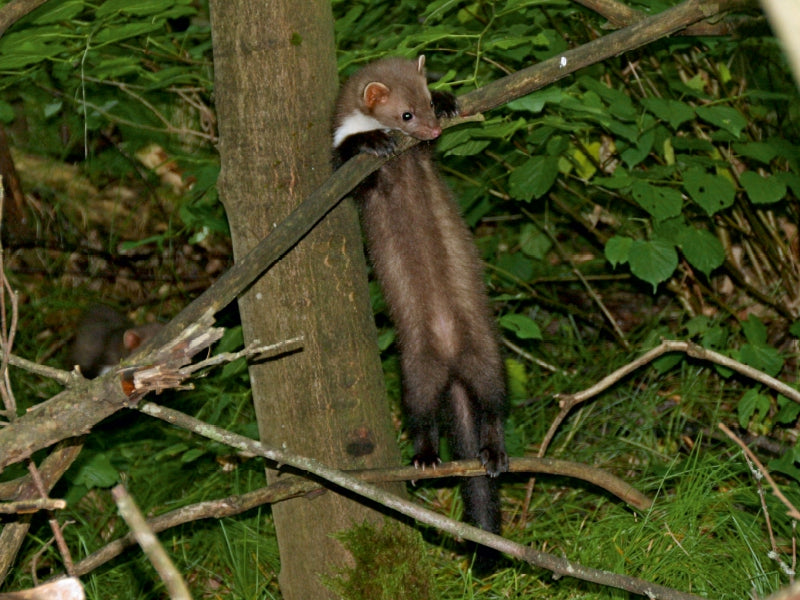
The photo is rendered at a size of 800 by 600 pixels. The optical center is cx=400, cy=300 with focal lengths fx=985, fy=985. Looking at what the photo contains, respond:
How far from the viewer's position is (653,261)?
14.6 ft

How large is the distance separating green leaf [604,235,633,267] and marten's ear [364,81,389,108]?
1.21 metres

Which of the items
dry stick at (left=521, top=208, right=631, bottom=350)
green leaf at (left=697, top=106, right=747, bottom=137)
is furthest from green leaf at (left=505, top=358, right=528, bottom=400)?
green leaf at (left=697, top=106, right=747, bottom=137)

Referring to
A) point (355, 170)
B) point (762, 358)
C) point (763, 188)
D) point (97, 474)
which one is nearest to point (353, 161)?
point (355, 170)

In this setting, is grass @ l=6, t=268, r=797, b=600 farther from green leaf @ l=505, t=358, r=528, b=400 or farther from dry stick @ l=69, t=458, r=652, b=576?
dry stick @ l=69, t=458, r=652, b=576

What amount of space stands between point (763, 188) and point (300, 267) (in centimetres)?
225

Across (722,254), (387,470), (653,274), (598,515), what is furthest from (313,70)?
(598,515)

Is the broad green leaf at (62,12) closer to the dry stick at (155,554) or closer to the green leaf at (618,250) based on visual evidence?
the green leaf at (618,250)

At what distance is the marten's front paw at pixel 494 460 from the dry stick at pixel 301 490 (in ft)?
0.32

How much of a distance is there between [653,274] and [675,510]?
103 centimetres

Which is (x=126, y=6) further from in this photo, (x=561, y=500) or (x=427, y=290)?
(x=561, y=500)

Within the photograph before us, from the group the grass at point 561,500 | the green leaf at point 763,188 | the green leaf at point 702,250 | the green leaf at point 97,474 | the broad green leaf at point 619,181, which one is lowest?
the grass at point 561,500

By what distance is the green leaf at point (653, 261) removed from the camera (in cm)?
439

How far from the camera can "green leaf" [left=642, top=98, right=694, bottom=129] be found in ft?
14.1

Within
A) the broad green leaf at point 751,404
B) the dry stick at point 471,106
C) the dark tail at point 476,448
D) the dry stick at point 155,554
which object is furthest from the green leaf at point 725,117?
the dry stick at point 155,554
